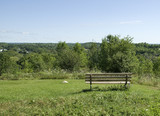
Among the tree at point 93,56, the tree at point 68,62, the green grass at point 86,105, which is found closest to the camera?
the green grass at point 86,105

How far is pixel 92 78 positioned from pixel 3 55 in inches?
992

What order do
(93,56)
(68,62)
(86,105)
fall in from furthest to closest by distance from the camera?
(93,56), (68,62), (86,105)

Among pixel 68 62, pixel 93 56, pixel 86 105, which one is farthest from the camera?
pixel 93 56

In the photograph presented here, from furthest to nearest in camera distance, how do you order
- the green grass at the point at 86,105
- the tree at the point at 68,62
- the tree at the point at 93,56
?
the tree at the point at 93,56 < the tree at the point at 68,62 < the green grass at the point at 86,105

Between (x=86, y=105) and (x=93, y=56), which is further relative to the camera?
(x=93, y=56)

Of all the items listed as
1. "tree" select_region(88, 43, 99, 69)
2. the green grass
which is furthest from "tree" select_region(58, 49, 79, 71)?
"tree" select_region(88, 43, 99, 69)

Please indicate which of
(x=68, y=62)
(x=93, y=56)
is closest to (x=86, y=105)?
(x=68, y=62)

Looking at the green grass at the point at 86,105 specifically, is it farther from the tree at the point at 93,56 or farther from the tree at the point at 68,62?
the tree at the point at 93,56

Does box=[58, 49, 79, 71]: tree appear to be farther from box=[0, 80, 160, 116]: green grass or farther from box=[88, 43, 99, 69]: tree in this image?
box=[88, 43, 99, 69]: tree

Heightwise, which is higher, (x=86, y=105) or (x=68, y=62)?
(x=68, y=62)

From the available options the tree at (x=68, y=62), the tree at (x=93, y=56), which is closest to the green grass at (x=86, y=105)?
the tree at (x=68, y=62)

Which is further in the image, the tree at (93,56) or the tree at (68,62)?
the tree at (93,56)

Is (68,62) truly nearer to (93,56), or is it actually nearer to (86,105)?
(86,105)

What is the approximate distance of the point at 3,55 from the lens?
93.9 ft
